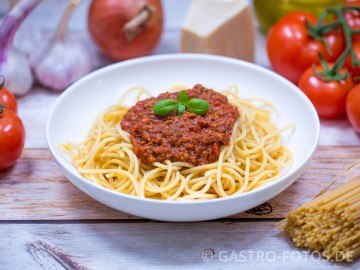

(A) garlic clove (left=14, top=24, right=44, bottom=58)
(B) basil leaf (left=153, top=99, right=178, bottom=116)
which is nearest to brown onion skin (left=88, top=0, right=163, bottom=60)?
(A) garlic clove (left=14, top=24, right=44, bottom=58)

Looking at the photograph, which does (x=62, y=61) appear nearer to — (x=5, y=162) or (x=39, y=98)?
(x=39, y=98)

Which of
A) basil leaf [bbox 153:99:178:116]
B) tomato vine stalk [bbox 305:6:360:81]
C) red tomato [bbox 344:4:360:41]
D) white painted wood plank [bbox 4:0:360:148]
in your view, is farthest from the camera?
red tomato [bbox 344:4:360:41]

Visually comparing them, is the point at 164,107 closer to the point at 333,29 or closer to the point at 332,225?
the point at 332,225

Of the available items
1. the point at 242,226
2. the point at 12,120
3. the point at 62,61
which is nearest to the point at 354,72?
the point at 242,226

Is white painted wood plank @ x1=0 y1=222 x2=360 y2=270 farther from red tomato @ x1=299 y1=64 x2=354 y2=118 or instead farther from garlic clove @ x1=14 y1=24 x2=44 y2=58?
garlic clove @ x1=14 y1=24 x2=44 y2=58

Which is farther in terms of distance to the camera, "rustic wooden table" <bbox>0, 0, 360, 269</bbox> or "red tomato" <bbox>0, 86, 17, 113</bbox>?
"red tomato" <bbox>0, 86, 17, 113</bbox>

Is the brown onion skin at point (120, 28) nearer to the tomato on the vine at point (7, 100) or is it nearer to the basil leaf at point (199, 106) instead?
the tomato on the vine at point (7, 100)

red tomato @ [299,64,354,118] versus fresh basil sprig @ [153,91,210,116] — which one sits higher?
fresh basil sprig @ [153,91,210,116]
